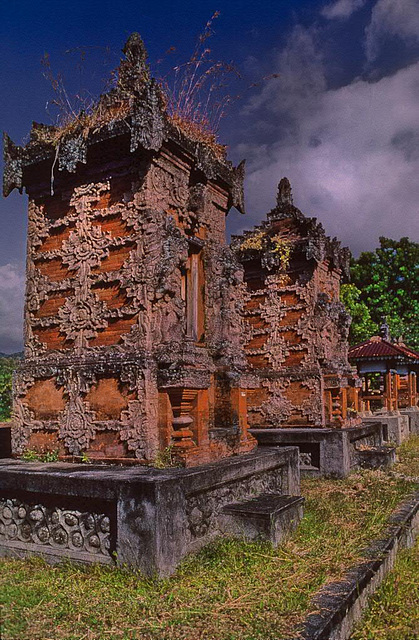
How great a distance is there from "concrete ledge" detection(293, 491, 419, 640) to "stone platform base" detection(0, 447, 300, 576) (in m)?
1.59

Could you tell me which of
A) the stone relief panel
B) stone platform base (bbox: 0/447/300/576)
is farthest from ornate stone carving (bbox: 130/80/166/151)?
the stone relief panel

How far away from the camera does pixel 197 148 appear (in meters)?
8.17

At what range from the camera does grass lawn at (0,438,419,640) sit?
411 cm

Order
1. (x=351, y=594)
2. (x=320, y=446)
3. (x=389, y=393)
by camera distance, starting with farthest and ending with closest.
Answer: (x=389, y=393), (x=320, y=446), (x=351, y=594)

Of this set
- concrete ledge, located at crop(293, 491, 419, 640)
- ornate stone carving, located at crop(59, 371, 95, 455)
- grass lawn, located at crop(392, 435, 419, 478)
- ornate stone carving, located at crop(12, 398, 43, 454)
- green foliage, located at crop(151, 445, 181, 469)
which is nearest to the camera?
concrete ledge, located at crop(293, 491, 419, 640)

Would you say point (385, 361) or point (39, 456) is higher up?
point (385, 361)

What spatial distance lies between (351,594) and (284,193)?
38.5 ft

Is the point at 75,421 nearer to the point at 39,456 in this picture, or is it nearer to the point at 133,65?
the point at 39,456

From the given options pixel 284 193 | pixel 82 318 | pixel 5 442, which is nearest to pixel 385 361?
pixel 284 193

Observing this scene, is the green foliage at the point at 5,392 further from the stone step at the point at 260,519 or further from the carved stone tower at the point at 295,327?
the stone step at the point at 260,519

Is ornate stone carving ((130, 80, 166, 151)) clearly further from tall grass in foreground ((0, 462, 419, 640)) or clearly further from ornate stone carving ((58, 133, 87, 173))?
tall grass in foreground ((0, 462, 419, 640))

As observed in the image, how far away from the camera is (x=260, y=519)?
6.21m

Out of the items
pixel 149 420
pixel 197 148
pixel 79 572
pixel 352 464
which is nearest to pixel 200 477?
pixel 149 420

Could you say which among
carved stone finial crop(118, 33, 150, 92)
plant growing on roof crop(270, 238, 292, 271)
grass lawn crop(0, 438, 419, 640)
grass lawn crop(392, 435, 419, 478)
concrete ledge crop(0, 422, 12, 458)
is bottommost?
grass lawn crop(392, 435, 419, 478)
